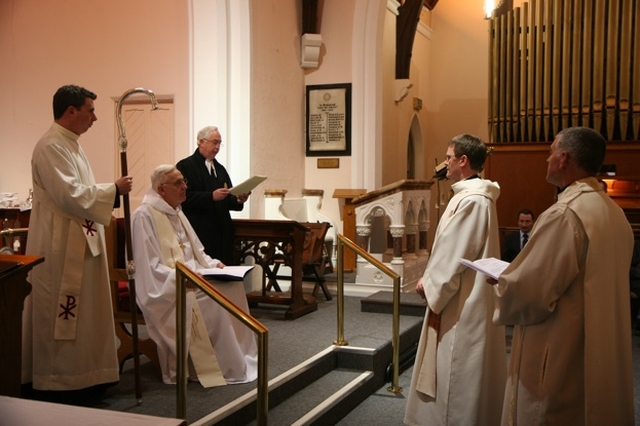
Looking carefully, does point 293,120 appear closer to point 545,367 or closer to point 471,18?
point 471,18

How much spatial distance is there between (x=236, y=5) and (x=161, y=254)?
383cm

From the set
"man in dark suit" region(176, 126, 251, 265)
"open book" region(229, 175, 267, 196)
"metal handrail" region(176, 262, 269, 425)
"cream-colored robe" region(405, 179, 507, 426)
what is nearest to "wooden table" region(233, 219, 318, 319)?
"man in dark suit" region(176, 126, 251, 265)

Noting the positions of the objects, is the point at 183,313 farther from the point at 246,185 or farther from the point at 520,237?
the point at 520,237

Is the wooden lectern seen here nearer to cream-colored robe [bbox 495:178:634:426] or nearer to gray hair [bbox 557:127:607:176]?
cream-colored robe [bbox 495:178:634:426]

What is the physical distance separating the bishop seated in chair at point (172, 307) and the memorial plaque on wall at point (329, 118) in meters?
4.38

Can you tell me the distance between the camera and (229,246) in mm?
6004

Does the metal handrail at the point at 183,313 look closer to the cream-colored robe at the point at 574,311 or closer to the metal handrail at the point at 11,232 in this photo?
the cream-colored robe at the point at 574,311

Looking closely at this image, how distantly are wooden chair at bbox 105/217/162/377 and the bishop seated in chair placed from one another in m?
0.10

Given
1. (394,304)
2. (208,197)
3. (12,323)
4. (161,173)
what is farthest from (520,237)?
(12,323)

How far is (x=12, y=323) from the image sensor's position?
3.23m

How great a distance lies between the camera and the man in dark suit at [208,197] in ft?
18.3

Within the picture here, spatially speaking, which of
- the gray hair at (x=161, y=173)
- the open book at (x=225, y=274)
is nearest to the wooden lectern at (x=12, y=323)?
the open book at (x=225, y=274)

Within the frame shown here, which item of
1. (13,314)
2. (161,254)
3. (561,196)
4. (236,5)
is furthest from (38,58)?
(561,196)

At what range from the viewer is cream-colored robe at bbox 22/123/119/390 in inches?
144
